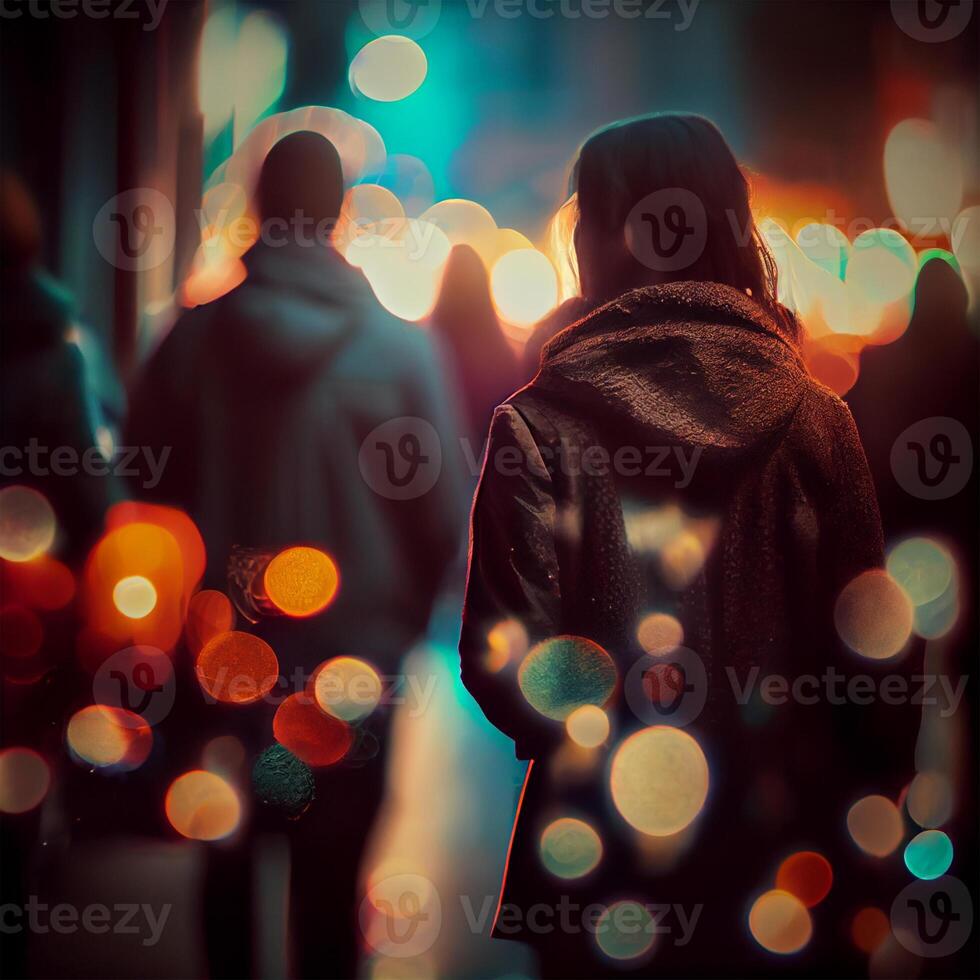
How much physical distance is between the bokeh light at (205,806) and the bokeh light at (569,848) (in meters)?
0.67

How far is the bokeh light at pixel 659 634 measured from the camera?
1.08 meters

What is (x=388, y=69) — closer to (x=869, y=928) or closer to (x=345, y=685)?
(x=345, y=685)

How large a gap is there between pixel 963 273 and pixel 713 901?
4.14 feet

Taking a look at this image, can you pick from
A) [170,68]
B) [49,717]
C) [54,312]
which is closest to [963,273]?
[170,68]

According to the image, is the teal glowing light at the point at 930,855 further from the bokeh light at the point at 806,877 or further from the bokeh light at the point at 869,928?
the bokeh light at the point at 806,877

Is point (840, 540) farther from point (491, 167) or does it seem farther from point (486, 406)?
point (491, 167)

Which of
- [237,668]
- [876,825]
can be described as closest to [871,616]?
[876,825]

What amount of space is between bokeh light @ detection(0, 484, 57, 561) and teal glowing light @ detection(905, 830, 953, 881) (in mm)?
1756

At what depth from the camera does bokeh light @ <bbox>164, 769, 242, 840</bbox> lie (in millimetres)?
1470

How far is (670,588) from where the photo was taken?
3.65 ft

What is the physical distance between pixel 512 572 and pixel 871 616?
53 cm

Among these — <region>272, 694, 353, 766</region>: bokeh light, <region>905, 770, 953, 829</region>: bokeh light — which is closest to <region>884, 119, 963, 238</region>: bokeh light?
<region>905, 770, 953, 829</region>: bokeh light

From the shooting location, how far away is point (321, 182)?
57.5 inches

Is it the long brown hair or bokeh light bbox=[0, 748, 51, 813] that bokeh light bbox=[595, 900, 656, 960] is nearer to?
the long brown hair
